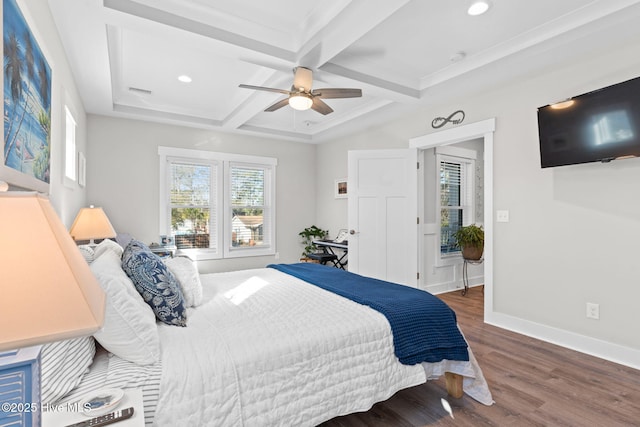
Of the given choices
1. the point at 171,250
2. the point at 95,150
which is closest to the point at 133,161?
the point at 95,150

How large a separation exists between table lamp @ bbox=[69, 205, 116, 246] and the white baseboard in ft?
13.3

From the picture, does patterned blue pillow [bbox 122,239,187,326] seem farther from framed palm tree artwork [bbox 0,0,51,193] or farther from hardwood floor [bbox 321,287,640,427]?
hardwood floor [bbox 321,287,640,427]

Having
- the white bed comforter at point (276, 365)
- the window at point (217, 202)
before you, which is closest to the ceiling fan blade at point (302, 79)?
the white bed comforter at point (276, 365)

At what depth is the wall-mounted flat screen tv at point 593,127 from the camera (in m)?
2.43

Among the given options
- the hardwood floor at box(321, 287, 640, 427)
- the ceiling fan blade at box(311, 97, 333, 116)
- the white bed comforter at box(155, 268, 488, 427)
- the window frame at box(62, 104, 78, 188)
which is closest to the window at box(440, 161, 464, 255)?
the hardwood floor at box(321, 287, 640, 427)

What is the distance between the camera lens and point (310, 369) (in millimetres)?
1583

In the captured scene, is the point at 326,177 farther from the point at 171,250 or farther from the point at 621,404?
the point at 621,404

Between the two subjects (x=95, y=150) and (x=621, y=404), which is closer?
(x=621, y=404)

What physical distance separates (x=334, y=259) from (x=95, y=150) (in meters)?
3.74

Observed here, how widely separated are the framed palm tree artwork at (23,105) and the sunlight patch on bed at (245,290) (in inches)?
49.5

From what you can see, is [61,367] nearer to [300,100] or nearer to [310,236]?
[300,100]

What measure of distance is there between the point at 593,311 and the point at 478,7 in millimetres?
2647

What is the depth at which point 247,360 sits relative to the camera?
4.70ft

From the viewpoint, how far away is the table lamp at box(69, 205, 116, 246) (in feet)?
10.1
